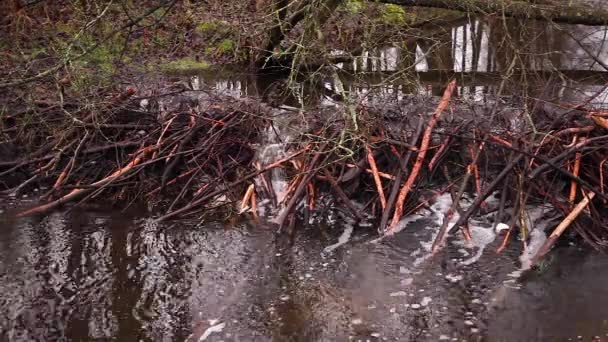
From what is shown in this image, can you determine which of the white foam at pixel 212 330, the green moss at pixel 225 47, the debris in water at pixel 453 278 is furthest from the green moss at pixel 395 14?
the white foam at pixel 212 330

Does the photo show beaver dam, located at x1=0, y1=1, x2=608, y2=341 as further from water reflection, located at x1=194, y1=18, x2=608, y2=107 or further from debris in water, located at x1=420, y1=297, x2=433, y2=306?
water reflection, located at x1=194, y1=18, x2=608, y2=107

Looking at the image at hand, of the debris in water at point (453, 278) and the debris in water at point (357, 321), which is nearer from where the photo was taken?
the debris in water at point (357, 321)

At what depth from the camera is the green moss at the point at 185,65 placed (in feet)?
40.0

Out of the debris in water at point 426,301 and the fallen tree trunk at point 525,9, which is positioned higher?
the fallen tree trunk at point 525,9

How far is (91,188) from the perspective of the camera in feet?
22.3

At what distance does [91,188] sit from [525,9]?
5853 millimetres

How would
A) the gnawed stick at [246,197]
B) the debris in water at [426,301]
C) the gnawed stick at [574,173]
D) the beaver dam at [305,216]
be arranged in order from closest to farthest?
the beaver dam at [305,216] → the debris in water at [426,301] → the gnawed stick at [574,173] → the gnawed stick at [246,197]

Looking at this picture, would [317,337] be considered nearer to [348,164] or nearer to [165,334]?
[165,334]

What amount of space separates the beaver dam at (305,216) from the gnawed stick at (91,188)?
0.02 metres

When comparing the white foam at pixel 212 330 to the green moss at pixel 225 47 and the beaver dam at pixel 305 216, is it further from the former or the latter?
the green moss at pixel 225 47

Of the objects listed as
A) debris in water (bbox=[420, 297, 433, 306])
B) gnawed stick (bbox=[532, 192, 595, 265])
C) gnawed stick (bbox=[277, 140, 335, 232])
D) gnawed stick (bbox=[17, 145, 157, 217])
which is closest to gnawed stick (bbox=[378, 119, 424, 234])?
gnawed stick (bbox=[277, 140, 335, 232])

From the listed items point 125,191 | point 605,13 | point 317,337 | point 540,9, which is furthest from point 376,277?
point 605,13

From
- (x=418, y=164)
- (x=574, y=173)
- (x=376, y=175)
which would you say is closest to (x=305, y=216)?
(x=376, y=175)

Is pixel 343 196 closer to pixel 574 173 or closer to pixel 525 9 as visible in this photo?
pixel 574 173
